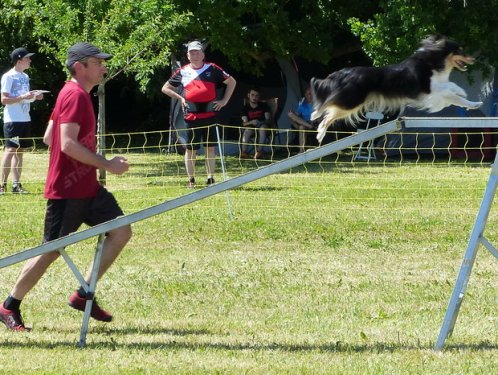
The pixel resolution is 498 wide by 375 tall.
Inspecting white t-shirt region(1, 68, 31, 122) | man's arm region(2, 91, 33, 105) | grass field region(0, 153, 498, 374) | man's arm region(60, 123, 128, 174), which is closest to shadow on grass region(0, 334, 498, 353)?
grass field region(0, 153, 498, 374)

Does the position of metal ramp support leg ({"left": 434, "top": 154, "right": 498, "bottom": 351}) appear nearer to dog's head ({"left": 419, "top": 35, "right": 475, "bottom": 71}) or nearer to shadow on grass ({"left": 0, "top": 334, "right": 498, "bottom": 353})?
shadow on grass ({"left": 0, "top": 334, "right": 498, "bottom": 353})

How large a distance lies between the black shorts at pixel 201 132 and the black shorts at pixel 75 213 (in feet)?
19.1

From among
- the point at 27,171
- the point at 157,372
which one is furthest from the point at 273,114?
the point at 157,372

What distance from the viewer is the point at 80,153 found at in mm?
5102

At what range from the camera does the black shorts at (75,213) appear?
5.35 metres

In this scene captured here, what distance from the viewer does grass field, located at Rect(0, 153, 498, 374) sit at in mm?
4996

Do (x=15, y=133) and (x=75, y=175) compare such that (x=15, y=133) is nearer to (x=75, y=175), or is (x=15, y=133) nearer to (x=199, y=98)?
(x=199, y=98)

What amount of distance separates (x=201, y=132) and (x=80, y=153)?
6.57 metres

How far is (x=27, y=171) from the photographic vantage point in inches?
612

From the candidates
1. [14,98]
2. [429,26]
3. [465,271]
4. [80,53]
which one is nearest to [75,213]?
[80,53]

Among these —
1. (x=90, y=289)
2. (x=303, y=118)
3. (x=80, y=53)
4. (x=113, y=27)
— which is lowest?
(x=90, y=289)

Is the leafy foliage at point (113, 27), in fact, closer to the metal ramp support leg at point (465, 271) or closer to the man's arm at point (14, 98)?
the man's arm at point (14, 98)

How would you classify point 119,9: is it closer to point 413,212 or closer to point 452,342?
point 413,212

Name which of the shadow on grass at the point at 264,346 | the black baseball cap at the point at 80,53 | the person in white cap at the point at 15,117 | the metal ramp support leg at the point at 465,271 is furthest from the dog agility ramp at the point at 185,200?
the person in white cap at the point at 15,117
